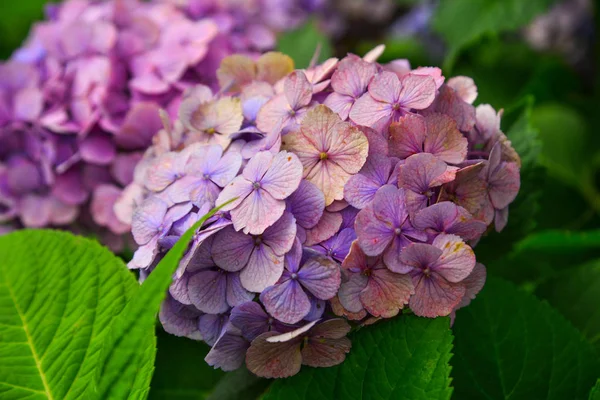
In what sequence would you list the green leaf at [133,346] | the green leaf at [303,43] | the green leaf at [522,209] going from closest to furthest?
the green leaf at [133,346] < the green leaf at [522,209] < the green leaf at [303,43]

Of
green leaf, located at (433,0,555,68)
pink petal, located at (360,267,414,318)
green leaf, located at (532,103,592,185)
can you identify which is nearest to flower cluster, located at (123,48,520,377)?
pink petal, located at (360,267,414,318)

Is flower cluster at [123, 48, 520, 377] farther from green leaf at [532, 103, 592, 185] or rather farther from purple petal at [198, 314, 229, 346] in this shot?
green leaf at [532, 103, 592, 185]

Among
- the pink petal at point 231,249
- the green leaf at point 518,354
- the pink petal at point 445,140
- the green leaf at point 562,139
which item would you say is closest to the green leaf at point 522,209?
the green leaf at point 518,354

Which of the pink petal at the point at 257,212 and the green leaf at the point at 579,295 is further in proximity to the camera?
the green leaf at the point at 579,295

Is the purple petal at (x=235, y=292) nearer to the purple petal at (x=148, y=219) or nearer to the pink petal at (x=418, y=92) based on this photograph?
the purple petal at (x=148, y=219)

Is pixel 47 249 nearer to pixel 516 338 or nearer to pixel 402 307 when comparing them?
pixel 402 307

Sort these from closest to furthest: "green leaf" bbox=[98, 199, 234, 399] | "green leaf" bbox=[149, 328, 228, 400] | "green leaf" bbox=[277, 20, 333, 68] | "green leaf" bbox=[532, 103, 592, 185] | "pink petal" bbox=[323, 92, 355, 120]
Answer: "green leaf" bbox=[98, 199, 234, 399] < "pink petal" bbox=[323, 92, 355, 120] < "green leaf" bbox=[149, 328, 228, 400] < "green leaf" bbox=[277, 20, 333, 68] < "green leaf" bbox=[532, 103, 592, 185]
